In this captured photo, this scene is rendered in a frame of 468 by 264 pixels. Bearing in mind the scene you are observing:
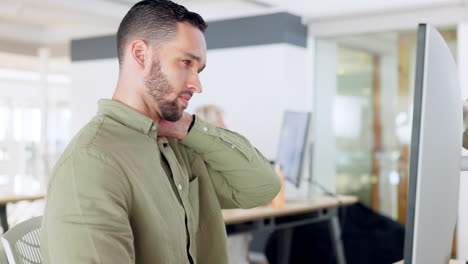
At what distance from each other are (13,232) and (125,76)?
1.44 ft

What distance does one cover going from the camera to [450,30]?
205 inches

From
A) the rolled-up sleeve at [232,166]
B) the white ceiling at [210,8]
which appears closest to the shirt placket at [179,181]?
the rolled-up sleeve at [232,166]

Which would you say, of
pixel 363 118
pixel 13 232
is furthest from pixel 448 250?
pixel 363 118

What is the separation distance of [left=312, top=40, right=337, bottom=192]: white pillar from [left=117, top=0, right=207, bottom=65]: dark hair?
4.79 m

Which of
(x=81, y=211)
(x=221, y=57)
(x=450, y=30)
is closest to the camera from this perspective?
(x=81, y=211)

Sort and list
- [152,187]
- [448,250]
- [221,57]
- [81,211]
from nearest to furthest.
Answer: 1. [448,250]
2. [81,211]
3. [152,187]
4. [221,57]

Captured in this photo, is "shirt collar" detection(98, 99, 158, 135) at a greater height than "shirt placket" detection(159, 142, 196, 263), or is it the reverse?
"shirt collar" detection(98, 99, 158, 135)

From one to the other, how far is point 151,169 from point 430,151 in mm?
625

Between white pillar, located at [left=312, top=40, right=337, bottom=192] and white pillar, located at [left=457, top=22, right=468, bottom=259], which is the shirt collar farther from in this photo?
white pillar, located at [left=312, top=40, right=337, bottom=192]

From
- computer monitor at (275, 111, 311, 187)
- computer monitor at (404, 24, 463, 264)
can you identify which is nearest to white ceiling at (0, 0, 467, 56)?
computer monitor at (275, 111, 311, 187)

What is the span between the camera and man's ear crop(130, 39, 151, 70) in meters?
1.23

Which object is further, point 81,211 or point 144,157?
point 144,157

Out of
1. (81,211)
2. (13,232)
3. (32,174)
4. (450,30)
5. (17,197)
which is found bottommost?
(32,174)

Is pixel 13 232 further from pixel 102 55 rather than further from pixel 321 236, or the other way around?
pixel 102 55
